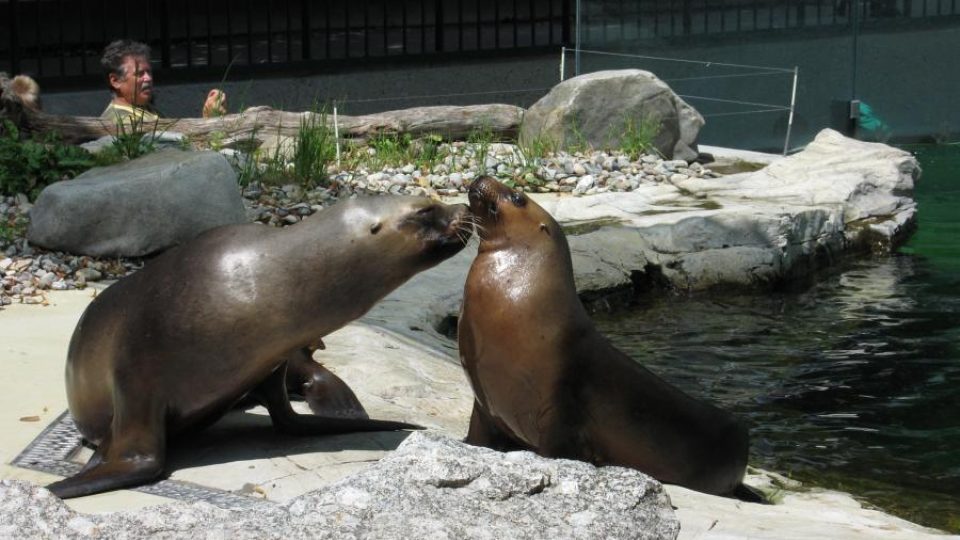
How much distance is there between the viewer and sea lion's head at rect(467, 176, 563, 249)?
5094 mm

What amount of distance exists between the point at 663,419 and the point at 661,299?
14.3 ft

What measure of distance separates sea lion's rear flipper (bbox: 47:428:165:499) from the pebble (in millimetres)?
3084

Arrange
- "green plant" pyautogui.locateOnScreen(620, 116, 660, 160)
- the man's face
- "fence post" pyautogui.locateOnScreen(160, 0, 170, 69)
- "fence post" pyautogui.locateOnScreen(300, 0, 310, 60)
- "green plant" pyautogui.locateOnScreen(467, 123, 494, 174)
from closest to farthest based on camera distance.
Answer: the man's face < "green plant" pyautogui.locateOnScreen(467, 123, 494, 174) < "green plant" pyautogui.locateOnScreen(620, 116, 660, 160) < "fence post" pyautogui.locateOnScreen(160, 0, 170, 69) < "fence post" pyautogui.locateOnScreen(300, 0, 310, 60)

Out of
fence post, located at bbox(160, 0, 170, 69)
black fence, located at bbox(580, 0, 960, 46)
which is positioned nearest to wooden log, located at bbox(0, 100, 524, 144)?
black fence, located at bbox(580, 0, 960, 46)

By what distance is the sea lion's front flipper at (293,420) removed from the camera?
16.5ft

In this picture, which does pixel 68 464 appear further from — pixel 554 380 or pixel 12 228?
pixel 12 228

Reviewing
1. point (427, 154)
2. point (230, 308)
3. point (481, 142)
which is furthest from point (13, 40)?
point (230, 308)

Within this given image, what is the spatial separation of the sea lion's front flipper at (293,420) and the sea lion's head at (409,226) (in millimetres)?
582

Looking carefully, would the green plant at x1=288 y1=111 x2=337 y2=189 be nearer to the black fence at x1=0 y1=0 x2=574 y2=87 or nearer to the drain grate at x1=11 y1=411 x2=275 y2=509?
the black fence at x1=0 y1=0 x2=574 y2=87

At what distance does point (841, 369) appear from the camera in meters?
7.82

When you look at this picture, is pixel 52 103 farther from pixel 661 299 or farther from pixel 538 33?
pixel 661 299

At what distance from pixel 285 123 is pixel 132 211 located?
4022 millimetres

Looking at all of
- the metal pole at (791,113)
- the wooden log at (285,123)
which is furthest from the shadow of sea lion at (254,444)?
the metal pole at (791,113)

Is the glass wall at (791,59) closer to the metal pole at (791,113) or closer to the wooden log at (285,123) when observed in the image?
the metal pole at (791,113)
